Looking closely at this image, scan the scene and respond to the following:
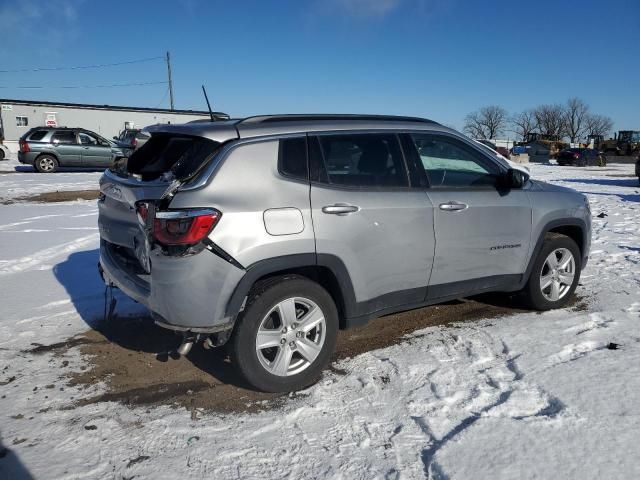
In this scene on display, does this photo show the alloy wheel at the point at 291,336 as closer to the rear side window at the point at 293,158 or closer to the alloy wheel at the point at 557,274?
the rear side window at the point at 293,158

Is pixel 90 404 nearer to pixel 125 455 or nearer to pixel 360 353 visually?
pixel 125 455

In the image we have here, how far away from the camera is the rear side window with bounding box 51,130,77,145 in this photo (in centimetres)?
1948

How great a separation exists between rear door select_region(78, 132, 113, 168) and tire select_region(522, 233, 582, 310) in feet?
61.7

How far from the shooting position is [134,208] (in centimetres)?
333

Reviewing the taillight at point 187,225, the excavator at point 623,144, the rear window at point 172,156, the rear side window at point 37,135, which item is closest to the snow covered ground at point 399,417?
the taillight at point 187,225

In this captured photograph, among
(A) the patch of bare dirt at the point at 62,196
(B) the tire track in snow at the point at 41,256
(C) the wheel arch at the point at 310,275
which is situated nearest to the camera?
(C) the wheel arch at the point at 310,275

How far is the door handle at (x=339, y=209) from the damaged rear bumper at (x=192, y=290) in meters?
0.71

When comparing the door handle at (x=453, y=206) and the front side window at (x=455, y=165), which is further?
the front side window at (x=455, y=165)

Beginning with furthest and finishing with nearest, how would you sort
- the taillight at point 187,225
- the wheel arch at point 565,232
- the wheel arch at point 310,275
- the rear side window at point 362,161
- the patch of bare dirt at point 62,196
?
A: the patch of bare dirt at point 62,196
the wheel arch at point 565,232
the rear side window at point 362,161
the wheel arch at point 310,275
the taillight at point 187,225

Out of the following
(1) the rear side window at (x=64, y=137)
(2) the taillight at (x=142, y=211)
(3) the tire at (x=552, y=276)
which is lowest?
(3) the tire at (x=552, y=276)

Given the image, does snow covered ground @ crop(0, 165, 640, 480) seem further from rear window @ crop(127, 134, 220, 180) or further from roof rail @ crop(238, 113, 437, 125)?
roof rail @ crop(238, 113, 437, 125)

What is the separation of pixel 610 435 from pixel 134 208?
3.09 meters

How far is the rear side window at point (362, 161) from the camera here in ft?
11.7

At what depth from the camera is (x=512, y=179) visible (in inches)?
170
